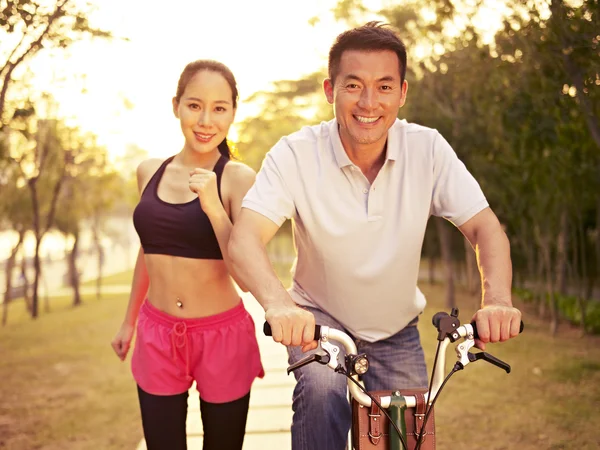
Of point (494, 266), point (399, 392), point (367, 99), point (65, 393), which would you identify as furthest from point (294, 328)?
point (65, 393)

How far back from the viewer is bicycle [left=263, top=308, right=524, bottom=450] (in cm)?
211

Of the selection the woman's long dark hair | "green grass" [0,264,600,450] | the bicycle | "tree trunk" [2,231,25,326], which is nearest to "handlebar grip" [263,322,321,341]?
the bicycle

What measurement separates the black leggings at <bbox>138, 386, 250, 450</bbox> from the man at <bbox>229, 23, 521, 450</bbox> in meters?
0.62

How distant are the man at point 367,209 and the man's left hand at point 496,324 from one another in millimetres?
275

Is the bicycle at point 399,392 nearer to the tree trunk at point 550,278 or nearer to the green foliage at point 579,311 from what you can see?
the green foliage at point 579,311

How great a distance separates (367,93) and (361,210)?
1.39 feet

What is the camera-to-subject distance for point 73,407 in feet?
24.7

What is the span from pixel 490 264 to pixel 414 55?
11.7 meters

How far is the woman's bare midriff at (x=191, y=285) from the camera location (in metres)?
3.10

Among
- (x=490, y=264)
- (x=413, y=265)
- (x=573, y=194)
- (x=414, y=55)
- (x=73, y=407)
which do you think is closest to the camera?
(x=490, y=264)

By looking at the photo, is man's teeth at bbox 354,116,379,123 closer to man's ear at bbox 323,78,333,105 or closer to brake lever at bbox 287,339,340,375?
man's ear at bbox 323,78,333,105

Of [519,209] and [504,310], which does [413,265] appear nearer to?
[504,310]

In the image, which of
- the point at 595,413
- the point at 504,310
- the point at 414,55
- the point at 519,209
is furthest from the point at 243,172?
the point at 414,55

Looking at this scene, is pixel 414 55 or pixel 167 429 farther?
pixel 414 55
